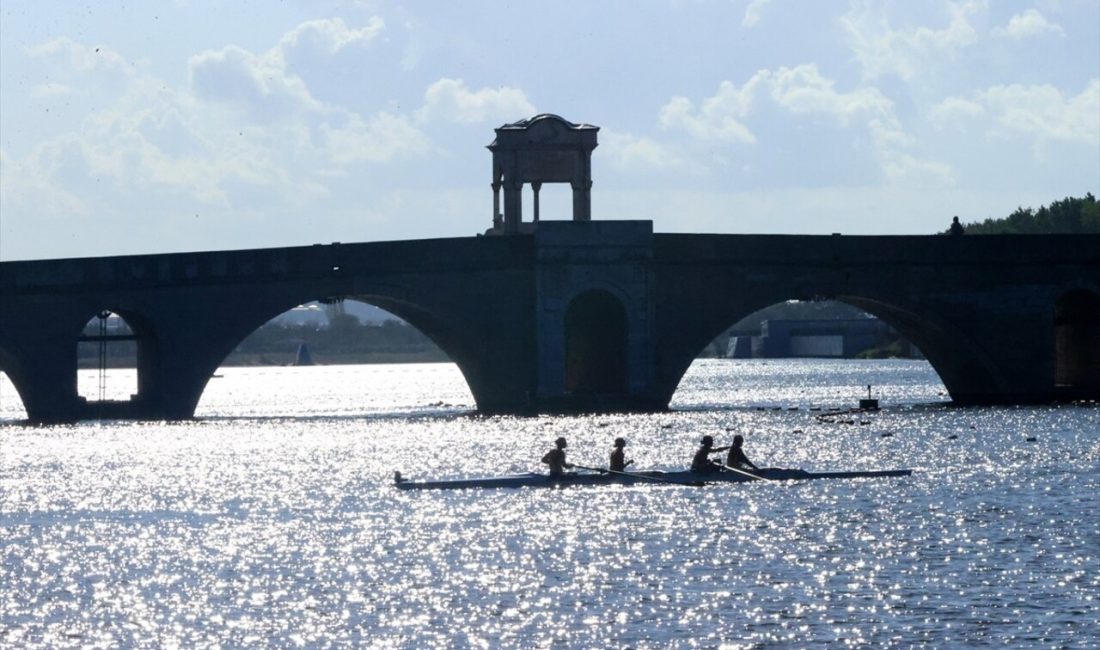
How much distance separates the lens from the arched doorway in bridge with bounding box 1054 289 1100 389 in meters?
82.6

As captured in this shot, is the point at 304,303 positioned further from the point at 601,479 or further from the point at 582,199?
the point at 601,479

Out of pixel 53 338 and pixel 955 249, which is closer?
pixel 53 338

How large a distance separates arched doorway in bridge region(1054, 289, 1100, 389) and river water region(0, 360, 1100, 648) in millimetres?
13761

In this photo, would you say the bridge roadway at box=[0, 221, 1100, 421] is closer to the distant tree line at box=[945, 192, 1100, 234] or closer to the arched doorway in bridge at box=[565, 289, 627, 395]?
the arched doorway in bridge at box=[565, 289, 627, 395]

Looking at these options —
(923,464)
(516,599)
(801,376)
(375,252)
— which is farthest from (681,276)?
(801,376)

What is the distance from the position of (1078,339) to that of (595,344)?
67.8ft

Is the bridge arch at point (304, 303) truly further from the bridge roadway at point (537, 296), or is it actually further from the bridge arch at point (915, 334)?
the bridge arch at point (915, 334)

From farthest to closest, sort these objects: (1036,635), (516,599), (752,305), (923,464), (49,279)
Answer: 1. (752,305)
2. (49,279)
3. (923,464)
4. (516,599)
5. (1036,635)

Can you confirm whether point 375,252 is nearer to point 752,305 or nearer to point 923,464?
point 752,305

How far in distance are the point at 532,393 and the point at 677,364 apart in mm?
5384

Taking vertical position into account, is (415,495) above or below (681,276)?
below

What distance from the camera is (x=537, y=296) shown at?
73875 millimetres

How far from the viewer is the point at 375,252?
242 ft

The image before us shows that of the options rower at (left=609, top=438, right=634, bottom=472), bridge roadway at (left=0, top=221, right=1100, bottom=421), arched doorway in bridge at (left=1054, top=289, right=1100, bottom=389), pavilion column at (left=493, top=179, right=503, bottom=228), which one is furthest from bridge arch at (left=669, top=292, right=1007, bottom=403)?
rower at (left=609, top=438, right=634, bottom=472)
